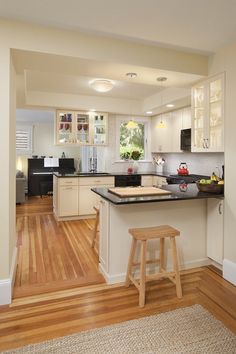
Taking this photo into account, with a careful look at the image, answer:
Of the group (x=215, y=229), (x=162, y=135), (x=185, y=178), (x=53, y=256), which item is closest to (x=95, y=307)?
(x=53, y=256)

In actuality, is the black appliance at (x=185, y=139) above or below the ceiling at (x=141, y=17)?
below

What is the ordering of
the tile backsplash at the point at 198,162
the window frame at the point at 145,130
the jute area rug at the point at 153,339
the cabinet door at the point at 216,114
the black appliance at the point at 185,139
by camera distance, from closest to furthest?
1. the jute area rug at the point at 153,339
2. the cabinet door at the point at 216,114
3. the tile backsplash at the point at 198,162
4. the black appliance at the point at 185,139
5. the window frame at the point at 145,130

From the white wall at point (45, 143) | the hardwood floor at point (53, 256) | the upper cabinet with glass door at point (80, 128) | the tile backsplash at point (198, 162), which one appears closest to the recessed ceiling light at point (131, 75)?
the tile backsplash at point (198, 162)

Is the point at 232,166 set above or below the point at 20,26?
below

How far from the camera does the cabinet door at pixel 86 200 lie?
207 inches

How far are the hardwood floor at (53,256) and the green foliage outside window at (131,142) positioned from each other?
1.82m

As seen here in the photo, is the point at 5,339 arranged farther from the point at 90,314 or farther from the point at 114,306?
the point at 114,306

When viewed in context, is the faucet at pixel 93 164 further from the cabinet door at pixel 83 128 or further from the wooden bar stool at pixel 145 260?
the wooden bar stool at pixel 145 260

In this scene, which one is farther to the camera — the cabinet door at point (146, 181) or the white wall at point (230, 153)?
the cabinet door at point (146, 181)

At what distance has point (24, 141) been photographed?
8883mm

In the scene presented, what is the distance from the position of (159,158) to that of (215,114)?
10.6ft

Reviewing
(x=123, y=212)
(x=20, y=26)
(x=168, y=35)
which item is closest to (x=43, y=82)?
(x=20, y=26)

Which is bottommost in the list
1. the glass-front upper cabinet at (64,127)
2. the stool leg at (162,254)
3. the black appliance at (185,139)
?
the stool leg at (162,254)

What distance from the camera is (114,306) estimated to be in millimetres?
2293
